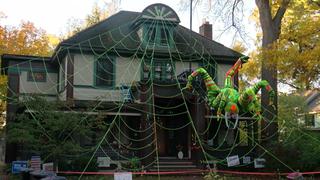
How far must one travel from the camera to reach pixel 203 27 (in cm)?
3497

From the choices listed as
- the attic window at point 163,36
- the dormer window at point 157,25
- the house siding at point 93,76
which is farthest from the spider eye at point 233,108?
the attic window at point 163,36

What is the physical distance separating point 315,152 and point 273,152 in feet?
8.09

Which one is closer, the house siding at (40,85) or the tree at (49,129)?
the tree at (49,129)

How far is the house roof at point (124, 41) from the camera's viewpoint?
26844mm

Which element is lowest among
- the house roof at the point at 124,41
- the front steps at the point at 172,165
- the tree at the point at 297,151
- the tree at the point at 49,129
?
the front steps at the point at 172,165

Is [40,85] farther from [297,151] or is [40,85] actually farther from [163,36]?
[297,151]

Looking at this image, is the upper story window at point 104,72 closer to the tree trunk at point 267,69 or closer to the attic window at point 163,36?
the attic window at point 163,36

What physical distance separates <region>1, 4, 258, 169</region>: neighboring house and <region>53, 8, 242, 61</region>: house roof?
58 millimetres

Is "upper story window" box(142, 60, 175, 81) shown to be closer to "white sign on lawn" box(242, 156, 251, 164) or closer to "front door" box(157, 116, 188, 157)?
"front door" box(157, 116, 188, 157)

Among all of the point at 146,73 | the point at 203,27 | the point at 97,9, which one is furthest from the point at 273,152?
the point at 97,9

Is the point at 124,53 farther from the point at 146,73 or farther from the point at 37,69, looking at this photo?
the point at 37,69

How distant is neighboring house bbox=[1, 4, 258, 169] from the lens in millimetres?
25859

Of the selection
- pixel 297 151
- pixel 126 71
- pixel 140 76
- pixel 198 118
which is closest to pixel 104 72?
pixel 126 71

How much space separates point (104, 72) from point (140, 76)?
2.15 metres
